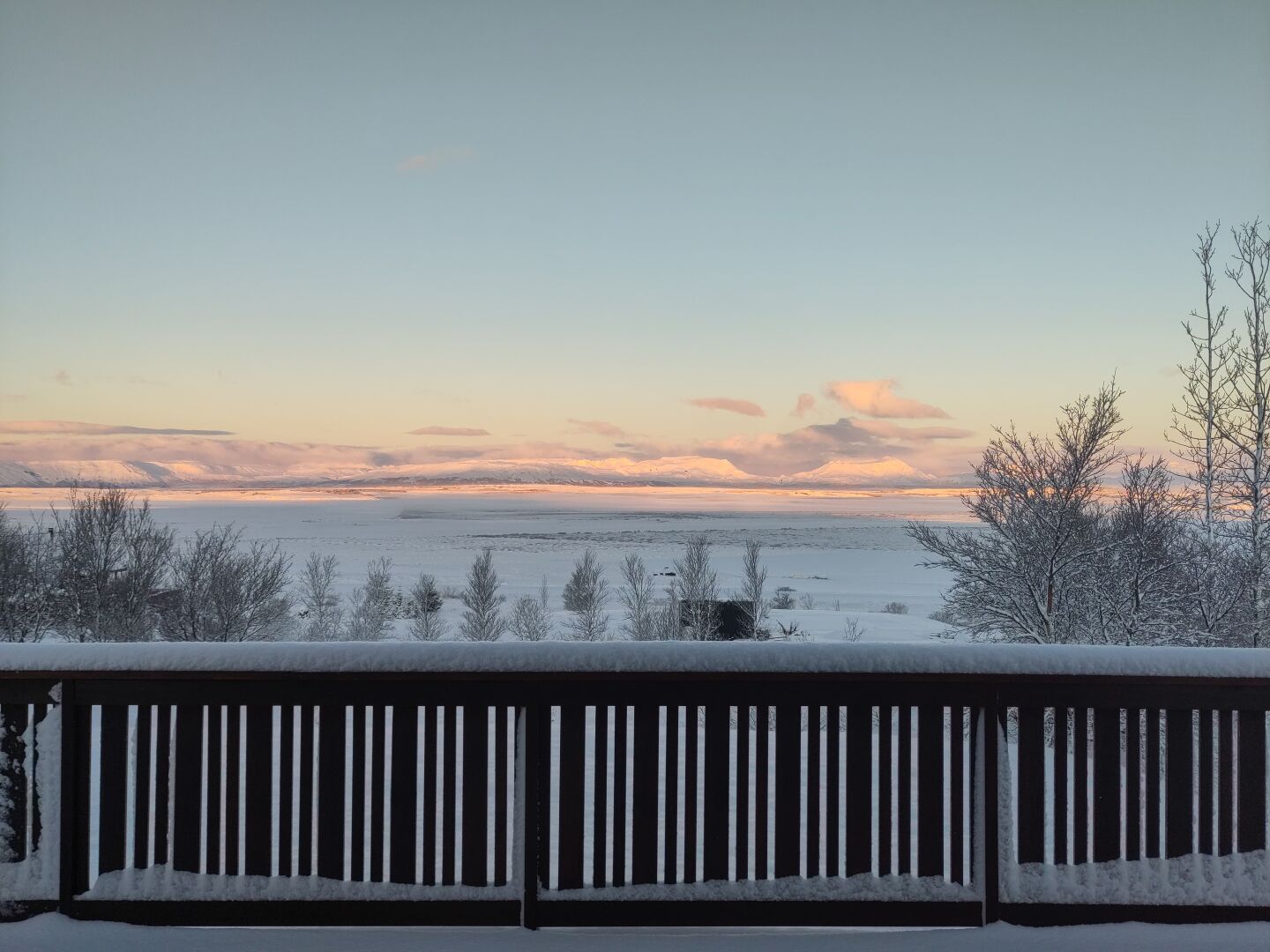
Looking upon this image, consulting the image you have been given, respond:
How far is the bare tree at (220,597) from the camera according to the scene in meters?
28.8

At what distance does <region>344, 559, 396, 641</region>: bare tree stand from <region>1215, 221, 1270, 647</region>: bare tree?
118 ft

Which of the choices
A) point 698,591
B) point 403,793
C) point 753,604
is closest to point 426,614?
point 698,591

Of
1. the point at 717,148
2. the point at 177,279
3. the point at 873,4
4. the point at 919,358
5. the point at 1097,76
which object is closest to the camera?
the point at 873,4

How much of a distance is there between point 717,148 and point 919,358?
87.9 feet

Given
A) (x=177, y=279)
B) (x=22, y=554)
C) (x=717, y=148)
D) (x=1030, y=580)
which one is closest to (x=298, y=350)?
(x=177, y=279)

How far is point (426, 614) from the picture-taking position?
4325cm

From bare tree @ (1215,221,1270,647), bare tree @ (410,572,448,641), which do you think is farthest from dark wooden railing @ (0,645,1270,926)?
bare tree @ (410,572,448,641)

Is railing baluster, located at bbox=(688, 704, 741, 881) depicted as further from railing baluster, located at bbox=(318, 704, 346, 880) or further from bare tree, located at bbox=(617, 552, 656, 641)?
bare tree, located at bbox=(617, 552, 656, 641)

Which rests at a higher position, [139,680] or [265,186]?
[265,186]

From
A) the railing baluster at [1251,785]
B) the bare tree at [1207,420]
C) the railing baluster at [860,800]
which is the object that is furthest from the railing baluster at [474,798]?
the bare tree at [1207,420]

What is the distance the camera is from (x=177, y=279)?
19500mm

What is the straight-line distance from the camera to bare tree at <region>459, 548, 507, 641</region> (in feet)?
149

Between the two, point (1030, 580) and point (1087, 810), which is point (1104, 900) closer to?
point (1087, 810)

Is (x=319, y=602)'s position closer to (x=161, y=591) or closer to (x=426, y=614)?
(x=426, y=614)
